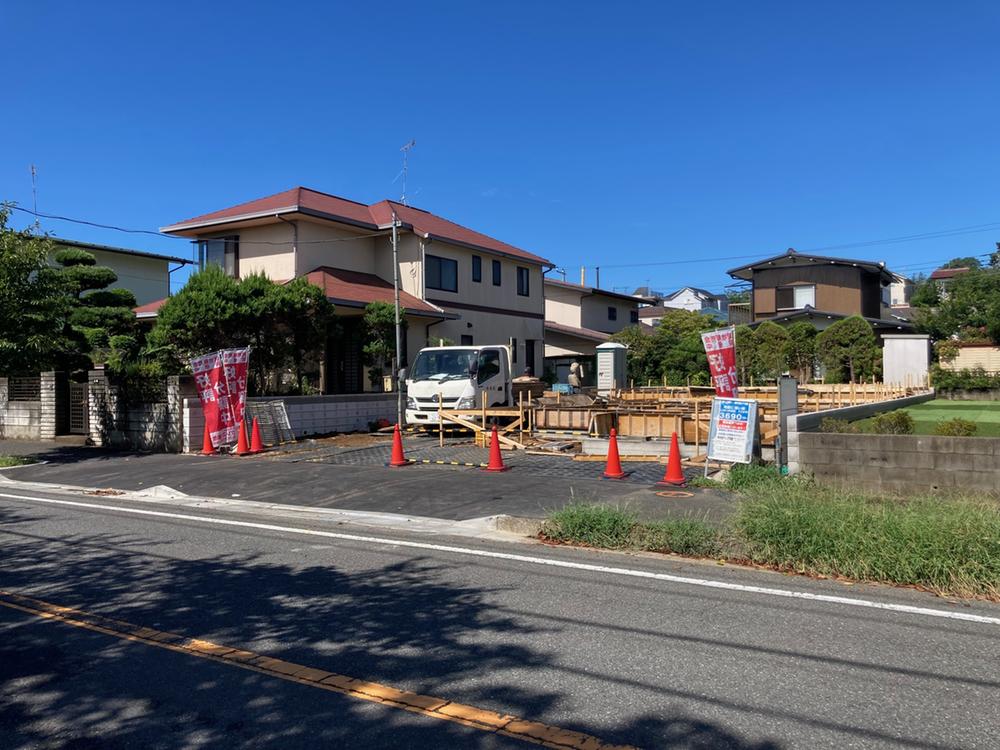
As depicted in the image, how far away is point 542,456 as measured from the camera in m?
16.0

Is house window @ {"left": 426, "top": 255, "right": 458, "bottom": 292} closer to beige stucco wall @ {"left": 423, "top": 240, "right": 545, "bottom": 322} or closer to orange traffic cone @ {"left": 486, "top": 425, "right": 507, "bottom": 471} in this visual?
beige stucco wall @ {"left": 423, "top": 240, "right": 545, "bottom": 322}

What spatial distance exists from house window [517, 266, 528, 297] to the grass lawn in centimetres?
1575

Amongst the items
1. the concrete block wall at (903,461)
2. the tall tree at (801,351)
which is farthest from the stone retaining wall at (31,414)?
the tall tree at (801,351)

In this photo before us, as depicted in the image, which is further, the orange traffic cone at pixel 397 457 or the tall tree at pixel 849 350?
the tall tree at pixel 849 350

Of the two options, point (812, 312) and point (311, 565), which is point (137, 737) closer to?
point (311, 565)

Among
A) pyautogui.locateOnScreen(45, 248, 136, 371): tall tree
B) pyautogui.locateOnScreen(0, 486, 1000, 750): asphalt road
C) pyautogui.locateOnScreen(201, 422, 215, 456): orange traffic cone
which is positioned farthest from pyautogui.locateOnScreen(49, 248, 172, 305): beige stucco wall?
pyautogui.locateOnScreen(0, 486, 1000, 750): asphalt road

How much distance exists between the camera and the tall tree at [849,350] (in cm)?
2938

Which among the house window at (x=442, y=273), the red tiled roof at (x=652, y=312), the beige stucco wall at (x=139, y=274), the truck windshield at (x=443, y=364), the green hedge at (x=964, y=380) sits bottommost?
the green hedge at (x=964, y=380)

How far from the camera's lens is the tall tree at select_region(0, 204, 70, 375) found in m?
16.1

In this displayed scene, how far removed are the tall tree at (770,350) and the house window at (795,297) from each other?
1220 centimetres

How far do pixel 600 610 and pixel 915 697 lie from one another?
88.5 inches

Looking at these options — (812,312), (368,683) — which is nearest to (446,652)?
(368,683)

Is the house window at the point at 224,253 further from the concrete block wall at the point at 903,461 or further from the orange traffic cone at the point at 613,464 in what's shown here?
the concrete block wall at the point at 903,461

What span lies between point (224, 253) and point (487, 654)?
24.1m
